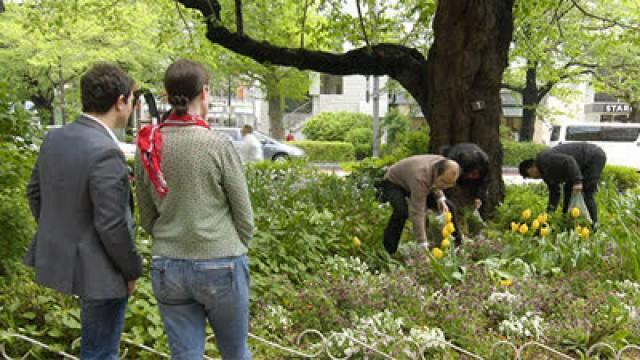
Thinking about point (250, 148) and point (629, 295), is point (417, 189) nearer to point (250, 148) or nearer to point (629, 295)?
point (629, 295)

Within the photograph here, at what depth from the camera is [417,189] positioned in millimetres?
5176

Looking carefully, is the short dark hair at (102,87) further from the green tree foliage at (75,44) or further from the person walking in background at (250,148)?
the green tree foliage at (75,44)

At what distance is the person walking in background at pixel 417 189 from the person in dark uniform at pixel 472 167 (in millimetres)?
414

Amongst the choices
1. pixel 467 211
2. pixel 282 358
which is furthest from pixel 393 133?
pixel 282 358

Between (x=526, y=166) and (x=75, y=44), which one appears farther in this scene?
(x=75, y=44)

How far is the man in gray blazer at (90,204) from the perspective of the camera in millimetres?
2410

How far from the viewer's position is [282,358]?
3.78 m

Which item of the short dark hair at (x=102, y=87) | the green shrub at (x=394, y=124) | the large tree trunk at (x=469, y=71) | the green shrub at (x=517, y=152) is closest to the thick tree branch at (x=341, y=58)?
the large tree trunk at (x=469, y=71)

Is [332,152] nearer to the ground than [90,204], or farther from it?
nearer to the ground

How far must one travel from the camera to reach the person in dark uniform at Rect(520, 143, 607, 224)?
676cm

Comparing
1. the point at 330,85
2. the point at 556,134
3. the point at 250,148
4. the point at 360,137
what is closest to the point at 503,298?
the point at 250,148

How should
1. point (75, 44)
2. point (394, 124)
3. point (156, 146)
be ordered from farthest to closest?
point (394, 124) → point (75, 44) → point (156, 146)

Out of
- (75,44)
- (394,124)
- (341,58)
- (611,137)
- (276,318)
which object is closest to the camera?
(276,318)

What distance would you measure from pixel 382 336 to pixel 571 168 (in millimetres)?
4036
